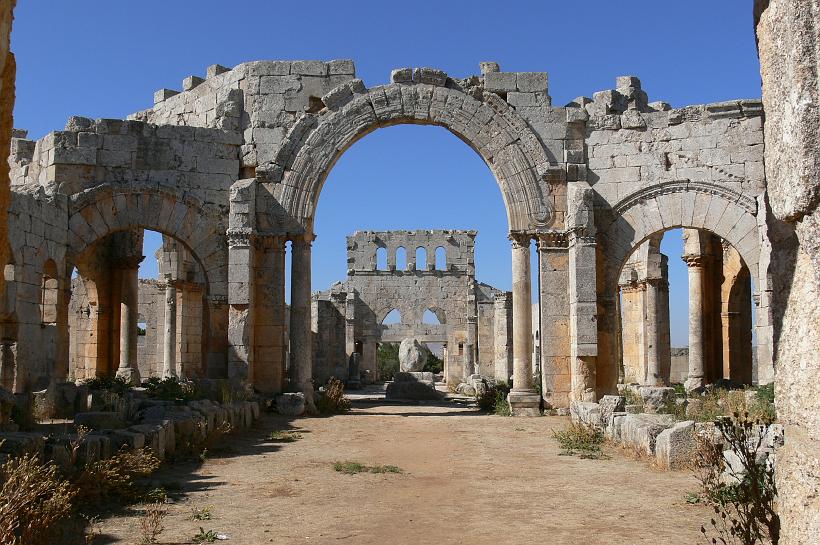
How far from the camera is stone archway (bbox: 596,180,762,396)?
14.5 m

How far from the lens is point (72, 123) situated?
602 inches

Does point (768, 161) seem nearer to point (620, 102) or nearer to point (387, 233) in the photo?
point (620, 102)

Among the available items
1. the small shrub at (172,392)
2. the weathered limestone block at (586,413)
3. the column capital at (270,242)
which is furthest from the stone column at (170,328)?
the weathered limestone block at (586,413)

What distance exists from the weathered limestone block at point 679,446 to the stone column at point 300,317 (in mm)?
8436

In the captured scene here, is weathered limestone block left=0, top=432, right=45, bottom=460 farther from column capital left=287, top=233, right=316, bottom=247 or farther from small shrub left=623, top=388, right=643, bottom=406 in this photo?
column capital left=287, top=233, right=316, bottom=247

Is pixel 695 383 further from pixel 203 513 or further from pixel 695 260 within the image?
pixel 203 513

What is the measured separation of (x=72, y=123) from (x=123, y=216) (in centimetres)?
198

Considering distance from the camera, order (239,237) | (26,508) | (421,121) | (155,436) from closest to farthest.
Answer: (26,508)
(155,436)
(239,237)
(421,121)

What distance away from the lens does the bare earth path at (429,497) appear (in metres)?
5.75

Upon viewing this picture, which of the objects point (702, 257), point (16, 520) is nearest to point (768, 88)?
point (16, 520)

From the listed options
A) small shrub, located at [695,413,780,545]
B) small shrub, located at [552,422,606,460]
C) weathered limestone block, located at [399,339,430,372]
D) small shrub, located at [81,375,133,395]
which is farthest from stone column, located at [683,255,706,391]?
weathered limestone block, located at [399,339,430,372]

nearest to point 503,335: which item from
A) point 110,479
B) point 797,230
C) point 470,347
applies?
point 470,347

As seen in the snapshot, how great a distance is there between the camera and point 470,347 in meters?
35.7

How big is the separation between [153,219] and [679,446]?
421 inches
